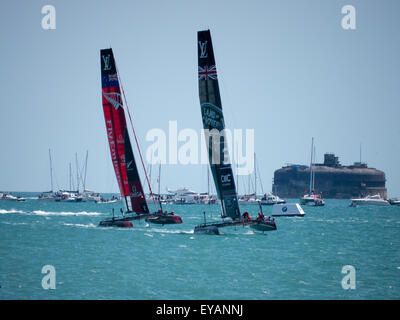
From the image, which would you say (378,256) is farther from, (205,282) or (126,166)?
(126,166)

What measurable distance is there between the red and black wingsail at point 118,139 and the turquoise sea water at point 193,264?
437cm

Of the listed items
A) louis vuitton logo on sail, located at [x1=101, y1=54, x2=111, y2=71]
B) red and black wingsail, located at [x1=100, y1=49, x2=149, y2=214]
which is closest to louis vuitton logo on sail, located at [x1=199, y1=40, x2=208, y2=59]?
red and black wingsail, located at [x1=100, y1=49, x2=149, y2=214]

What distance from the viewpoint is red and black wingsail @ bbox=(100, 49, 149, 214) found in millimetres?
57656

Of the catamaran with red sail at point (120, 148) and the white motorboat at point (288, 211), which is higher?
the catamaran with red sail at point (120, 148)

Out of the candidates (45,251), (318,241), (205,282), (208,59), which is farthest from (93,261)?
(318,241)

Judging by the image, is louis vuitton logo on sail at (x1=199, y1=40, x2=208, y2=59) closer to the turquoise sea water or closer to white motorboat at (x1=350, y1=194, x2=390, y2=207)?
the turquoise sea water

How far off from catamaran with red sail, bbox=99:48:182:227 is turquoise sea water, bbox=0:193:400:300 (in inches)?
149

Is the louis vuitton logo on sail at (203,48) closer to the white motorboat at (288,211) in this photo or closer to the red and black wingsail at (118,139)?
the red and black wingsail at (118,139)

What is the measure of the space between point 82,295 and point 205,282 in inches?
242

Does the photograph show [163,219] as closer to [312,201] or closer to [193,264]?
[193,264]

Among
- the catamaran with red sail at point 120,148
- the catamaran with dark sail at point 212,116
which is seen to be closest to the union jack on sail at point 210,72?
the catamaran with dark sail at point 212,116

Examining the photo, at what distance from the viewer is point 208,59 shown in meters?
46.2

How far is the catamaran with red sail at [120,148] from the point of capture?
57.7 m

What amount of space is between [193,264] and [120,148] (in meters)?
25.3
